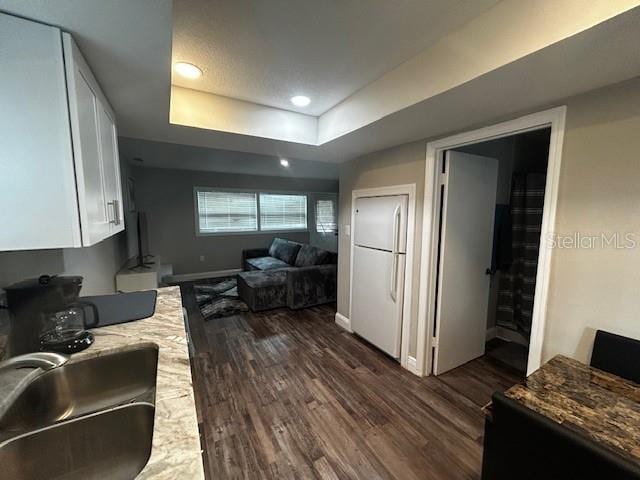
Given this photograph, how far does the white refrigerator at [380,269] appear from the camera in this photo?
2.53 meters

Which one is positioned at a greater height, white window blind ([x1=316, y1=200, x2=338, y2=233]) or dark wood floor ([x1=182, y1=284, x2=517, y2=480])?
white window blind ([x1=316, y1=200, x2=338, y2=233])

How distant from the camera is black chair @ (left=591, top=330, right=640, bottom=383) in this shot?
120 cm

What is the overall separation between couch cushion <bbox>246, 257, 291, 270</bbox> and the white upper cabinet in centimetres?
412

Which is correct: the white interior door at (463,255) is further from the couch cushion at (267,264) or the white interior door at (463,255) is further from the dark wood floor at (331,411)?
the couch cushion at (267,264)

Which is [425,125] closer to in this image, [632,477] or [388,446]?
[632,477]

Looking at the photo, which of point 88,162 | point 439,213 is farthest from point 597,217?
point 88,162

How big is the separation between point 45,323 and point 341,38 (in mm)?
1965

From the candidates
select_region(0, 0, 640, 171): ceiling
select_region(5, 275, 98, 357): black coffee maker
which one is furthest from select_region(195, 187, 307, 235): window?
select_region(5, 275, 98, 357): black coffee maker

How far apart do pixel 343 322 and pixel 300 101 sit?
261cm

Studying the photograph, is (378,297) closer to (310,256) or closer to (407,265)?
(407,265)

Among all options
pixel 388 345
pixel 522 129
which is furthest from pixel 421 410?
pixel 522 129

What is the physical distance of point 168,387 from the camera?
36.4 inches

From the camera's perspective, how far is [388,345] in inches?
106

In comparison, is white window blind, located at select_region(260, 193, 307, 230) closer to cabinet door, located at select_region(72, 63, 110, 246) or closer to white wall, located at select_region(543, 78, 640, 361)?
cabinet door, located at select_region(72, 63, 110, 246)
